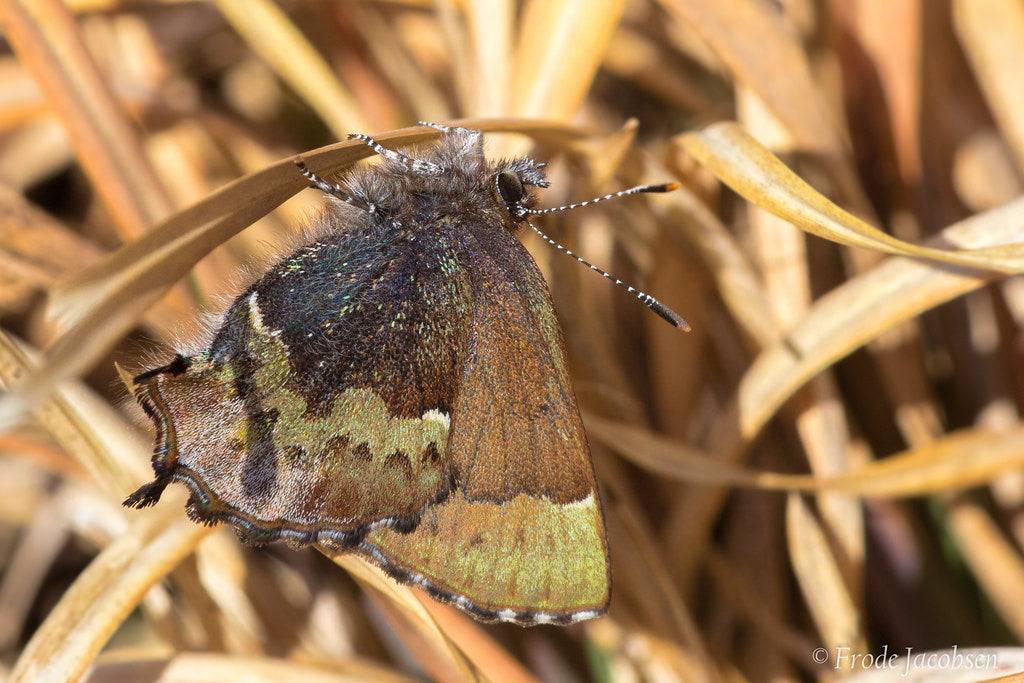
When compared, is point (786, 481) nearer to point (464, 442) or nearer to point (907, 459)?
point (907, 459)

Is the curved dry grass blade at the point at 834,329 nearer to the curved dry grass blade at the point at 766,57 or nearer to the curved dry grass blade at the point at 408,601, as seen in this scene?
the curved dry grass blade at the point at 766,57

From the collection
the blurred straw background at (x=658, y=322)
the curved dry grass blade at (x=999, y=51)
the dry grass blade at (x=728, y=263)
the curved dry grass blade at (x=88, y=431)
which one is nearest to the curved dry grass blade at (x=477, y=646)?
the blurred straw background at (x=658, y=322)

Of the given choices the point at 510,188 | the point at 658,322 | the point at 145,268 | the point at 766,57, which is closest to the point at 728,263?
the point at 658,322

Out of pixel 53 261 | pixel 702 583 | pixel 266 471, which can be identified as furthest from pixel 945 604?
pixel 53 261

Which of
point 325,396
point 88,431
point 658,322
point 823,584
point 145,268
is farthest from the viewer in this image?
point 658,322

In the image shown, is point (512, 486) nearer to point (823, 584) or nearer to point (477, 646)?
point (477, 646)

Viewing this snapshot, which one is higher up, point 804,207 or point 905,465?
point 804,207

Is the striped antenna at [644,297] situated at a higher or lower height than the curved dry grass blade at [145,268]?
lower
